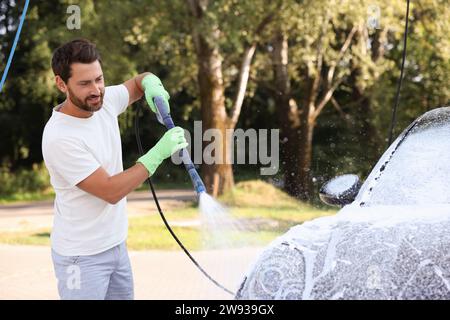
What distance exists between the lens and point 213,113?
13.1 metres

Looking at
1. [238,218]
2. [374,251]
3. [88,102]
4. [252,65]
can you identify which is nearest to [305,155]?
[252,65]

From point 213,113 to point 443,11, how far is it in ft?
17.1

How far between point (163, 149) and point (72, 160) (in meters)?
0.39

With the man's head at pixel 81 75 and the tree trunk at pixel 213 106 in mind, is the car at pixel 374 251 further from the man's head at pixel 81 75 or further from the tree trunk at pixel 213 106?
the tree trunk at pixel 213 106

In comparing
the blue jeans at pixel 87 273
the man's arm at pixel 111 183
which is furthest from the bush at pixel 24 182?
the man's arm at pixel 111 183

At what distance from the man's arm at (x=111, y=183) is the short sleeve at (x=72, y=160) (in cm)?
3

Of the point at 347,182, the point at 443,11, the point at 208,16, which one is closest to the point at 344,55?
the point at 443,11

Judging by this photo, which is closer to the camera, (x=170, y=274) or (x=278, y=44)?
(x=170, y=274)

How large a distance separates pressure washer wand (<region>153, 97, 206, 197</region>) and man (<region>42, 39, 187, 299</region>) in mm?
153

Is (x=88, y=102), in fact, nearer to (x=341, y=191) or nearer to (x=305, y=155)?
(x=341, y=191)

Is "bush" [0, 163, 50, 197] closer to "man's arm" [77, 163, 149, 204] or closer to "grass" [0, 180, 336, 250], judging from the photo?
"grass" [0, 180, 336, 250]

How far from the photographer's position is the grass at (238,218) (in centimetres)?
909

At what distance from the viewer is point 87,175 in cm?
280
